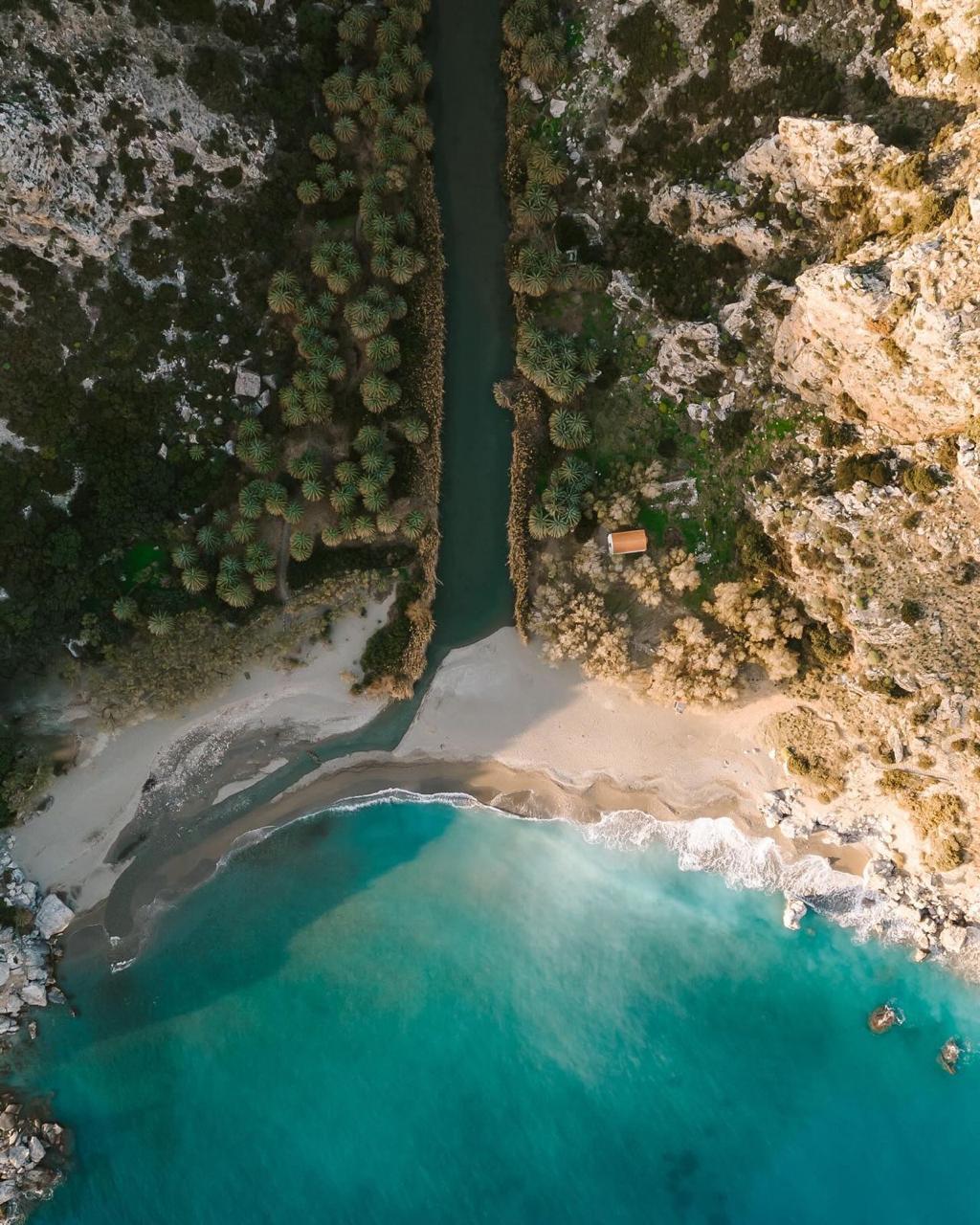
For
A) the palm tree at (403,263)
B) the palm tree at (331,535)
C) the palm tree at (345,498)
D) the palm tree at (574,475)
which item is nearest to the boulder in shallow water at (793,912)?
the palm tree at (574,475)

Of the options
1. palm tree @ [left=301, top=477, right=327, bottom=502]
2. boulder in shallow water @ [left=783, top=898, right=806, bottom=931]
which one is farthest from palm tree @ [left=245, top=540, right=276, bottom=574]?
boulder in shallow water @ [left=783, top=898, right=806, bottom=931]

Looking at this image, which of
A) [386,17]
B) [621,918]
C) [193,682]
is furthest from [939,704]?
[386,17]

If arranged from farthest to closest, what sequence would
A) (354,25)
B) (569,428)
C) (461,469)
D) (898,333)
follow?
(461,469)
(569,428)
(354,25)
(898,333)

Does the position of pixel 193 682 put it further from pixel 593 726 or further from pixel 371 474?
pixel 593 726

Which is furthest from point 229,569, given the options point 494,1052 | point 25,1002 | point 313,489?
point 494,1052

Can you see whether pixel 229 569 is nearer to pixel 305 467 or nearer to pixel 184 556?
pixel 184 556

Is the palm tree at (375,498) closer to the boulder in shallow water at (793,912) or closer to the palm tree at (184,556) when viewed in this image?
the palm tree at (184,556)
